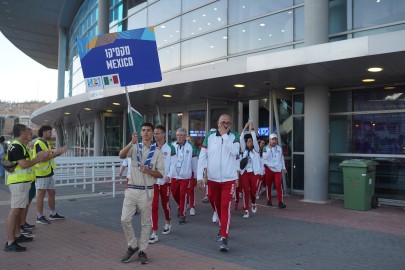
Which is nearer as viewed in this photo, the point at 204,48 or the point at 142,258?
the point at 142,258

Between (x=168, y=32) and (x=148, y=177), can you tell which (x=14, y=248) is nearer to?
(x=148, y=177)

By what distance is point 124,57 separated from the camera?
5.53 meters

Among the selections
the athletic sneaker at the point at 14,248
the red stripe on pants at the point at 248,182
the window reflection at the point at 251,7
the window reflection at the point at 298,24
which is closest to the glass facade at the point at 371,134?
the window reflection at the point at 298,24

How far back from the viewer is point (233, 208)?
10.1 meters

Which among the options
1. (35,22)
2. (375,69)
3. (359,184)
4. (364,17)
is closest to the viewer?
(375,69)

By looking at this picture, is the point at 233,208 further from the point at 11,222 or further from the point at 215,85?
the point at 11,222

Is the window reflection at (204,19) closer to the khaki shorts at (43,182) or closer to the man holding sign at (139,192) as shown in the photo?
the khaki shorts at (43,182)

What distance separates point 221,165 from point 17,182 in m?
3.15

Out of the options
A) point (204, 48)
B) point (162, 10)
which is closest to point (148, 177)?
point (204, 48)

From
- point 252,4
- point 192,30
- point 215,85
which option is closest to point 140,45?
point 215,85

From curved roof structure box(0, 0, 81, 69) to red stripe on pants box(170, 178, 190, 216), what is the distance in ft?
76.3

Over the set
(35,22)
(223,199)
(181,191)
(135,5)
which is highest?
(35,22)

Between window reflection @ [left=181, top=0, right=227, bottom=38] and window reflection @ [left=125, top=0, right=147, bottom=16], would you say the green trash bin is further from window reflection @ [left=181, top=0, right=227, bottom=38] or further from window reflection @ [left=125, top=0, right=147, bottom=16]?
window reflection @ [left=125, top=0, right=147, bottom=16]

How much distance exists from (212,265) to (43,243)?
2949 mm
